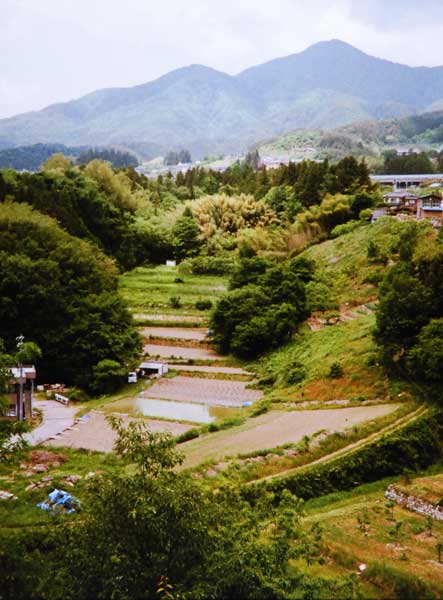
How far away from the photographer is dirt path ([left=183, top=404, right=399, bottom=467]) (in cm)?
1232

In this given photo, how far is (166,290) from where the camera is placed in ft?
96.0

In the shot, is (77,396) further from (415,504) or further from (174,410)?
(415,504)

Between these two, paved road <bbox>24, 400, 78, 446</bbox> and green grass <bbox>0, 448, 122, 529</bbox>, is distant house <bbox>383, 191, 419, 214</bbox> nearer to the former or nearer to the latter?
paved road <bbox>24, 400, 78, 446</bbox>

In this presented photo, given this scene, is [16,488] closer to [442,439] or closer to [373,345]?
[442,439]

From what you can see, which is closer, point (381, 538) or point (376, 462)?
point (381, 538)

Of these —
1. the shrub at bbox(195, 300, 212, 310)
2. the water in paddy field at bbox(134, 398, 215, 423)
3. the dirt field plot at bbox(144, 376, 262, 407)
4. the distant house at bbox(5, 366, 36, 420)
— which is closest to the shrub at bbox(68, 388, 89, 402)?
the water in paddy field at bbox(134, 398, 215, 423)

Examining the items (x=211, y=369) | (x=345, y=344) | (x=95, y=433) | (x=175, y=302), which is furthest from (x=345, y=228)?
(x=95, y=433)

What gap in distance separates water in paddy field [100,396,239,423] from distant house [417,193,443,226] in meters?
15.8

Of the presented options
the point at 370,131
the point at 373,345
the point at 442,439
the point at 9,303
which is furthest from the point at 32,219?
the point at 370,131

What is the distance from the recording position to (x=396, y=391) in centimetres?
1423

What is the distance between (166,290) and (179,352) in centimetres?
840

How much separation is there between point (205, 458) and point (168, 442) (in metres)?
5.15

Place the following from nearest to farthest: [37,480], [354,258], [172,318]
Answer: [37,480], [172,318], [354,258]

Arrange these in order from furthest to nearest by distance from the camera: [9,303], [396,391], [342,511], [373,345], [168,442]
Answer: [9,303], [373,345], [396,391], [342,511], [168,442]
